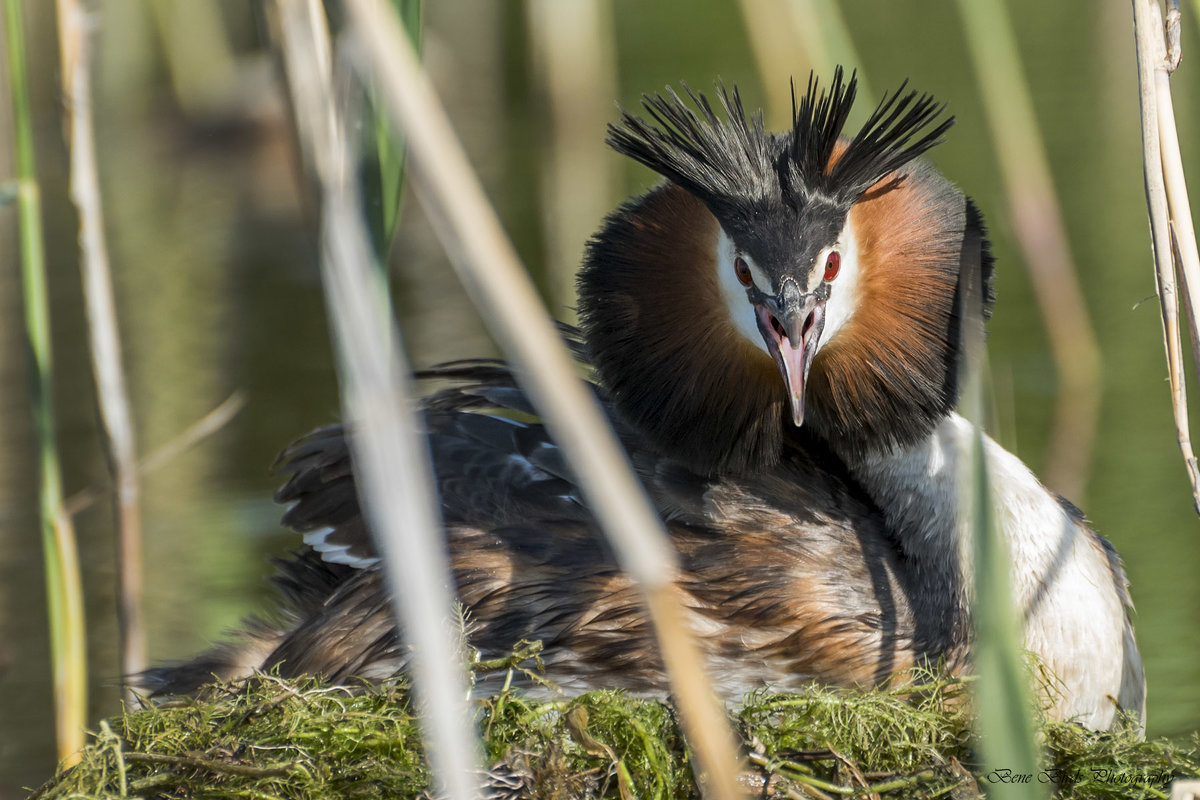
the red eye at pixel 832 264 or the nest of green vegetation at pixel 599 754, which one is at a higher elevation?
the red eye at pixel 832 264

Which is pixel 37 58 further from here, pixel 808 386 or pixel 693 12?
pixel 808 386

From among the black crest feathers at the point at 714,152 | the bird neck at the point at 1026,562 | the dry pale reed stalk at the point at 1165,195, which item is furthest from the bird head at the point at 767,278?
the dry pale reed stalk at the point at 1165,195

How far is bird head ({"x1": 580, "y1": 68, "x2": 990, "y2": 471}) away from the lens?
4.02 m

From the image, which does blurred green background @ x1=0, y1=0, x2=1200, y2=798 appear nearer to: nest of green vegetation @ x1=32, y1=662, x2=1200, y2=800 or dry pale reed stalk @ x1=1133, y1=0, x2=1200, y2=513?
dry pale reed stalk @ x1=1133, y1=0, x2=1200, y2=513

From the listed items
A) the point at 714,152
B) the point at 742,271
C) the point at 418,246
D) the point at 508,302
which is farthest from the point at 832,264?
the point at 418,246

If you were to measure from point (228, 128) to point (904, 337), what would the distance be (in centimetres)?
1273

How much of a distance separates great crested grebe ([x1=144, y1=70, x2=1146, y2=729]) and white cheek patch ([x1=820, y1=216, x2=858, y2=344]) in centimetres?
1

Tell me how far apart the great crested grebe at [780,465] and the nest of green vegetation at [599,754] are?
42 cm

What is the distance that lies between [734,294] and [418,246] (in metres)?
8.30

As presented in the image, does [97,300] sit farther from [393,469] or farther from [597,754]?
[393,469]

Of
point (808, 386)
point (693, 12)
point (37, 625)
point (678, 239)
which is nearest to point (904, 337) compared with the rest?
point (808, 386)

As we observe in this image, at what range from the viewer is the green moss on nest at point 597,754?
344cm

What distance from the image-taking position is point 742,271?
4105 millimetres

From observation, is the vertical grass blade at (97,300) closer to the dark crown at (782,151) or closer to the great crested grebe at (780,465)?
the great crested grebe at (780,465)
